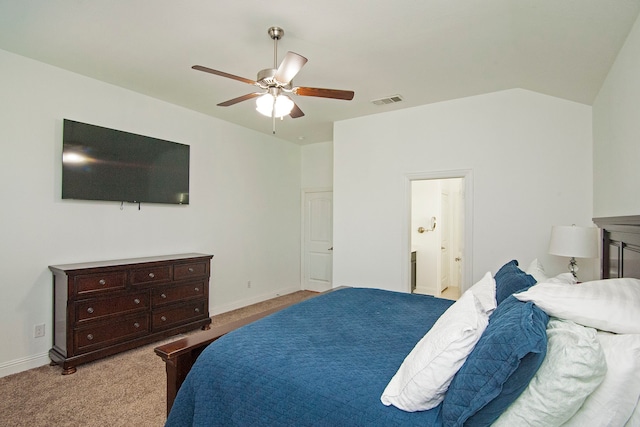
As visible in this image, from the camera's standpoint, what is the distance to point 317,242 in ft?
20.5

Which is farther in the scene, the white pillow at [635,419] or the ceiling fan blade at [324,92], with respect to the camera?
the ceiling fan blade at [324,92]

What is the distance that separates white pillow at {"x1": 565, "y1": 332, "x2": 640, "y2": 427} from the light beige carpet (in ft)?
7.93

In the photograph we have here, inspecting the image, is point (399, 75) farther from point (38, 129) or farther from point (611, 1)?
point (38, 129)

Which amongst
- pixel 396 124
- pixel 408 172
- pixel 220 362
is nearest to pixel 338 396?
pixel 220 362

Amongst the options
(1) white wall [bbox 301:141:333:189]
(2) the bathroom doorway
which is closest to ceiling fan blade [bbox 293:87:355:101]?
(2) the bathroom doorway

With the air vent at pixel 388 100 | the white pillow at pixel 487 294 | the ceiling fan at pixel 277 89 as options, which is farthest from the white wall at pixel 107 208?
the white pillow at pixel 487 294

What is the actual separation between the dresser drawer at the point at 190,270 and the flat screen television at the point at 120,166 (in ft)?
2.80

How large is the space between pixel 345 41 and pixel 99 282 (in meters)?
3.04

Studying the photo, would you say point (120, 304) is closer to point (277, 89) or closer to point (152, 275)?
point (152, 275)

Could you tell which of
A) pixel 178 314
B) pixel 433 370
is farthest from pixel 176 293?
pixel 433 370

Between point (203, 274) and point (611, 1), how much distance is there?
420 cm

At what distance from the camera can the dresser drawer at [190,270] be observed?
377cm

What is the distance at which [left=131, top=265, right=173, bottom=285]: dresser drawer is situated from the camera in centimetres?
339

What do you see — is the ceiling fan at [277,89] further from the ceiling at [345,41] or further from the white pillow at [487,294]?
the white pillow at [487,294]
